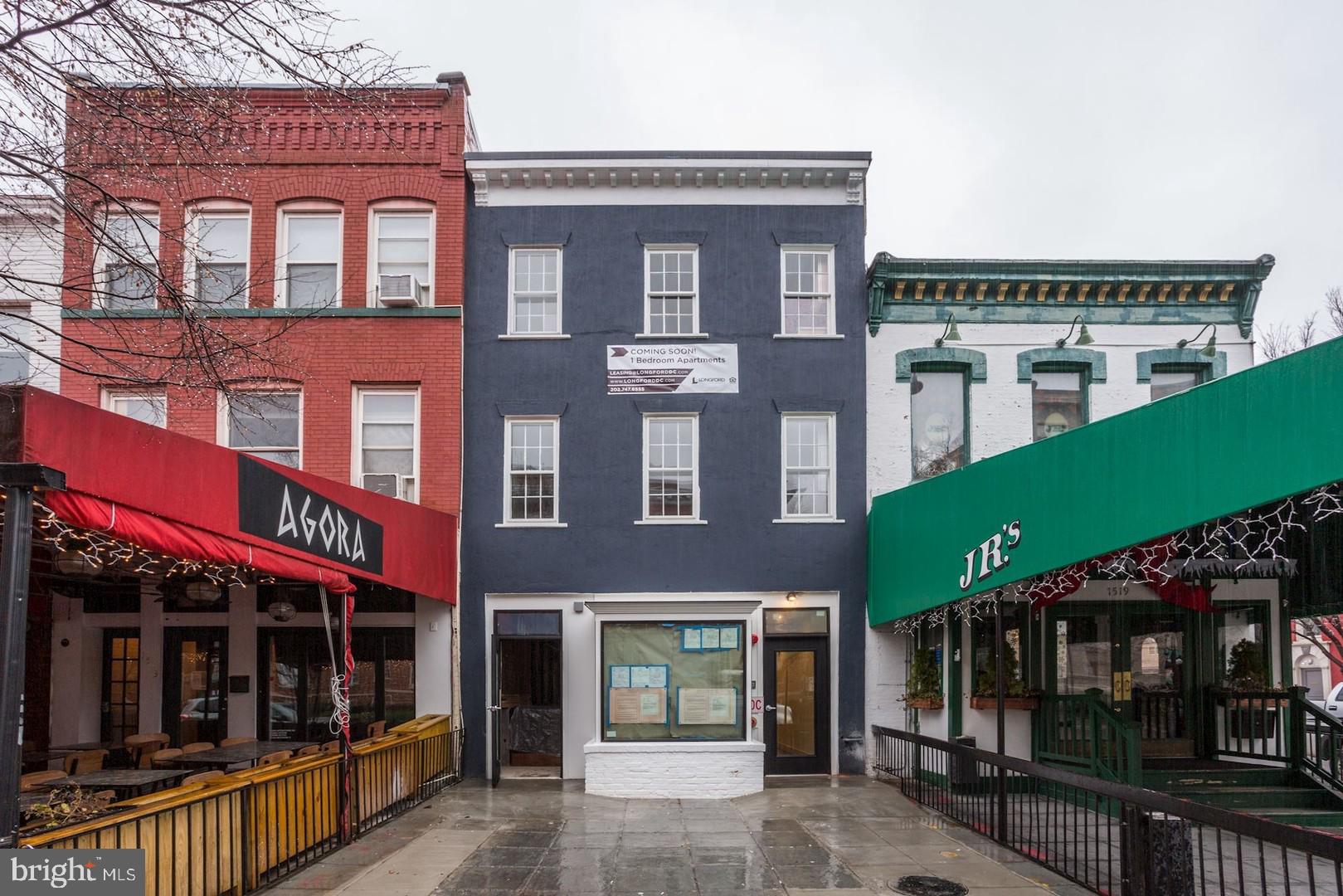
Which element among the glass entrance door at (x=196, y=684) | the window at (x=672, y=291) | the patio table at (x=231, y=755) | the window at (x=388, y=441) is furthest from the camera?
the window at (x=672, y=291)

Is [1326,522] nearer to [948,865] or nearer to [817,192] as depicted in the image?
[948,865]

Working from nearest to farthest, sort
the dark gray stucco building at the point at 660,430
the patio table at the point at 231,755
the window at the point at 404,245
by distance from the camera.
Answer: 1. the patio table at the point at 231,755
2. the dark gray stucco building at the point at 660,430
3. the window at the point at 404,245

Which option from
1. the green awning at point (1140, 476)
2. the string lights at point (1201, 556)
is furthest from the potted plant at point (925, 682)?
the green awning at point (1140, 476)

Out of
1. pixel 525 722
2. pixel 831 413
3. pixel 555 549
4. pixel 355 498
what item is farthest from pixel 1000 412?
pixel 355 498

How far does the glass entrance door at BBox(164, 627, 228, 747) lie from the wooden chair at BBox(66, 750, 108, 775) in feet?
10.6

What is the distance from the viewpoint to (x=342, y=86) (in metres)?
6.82

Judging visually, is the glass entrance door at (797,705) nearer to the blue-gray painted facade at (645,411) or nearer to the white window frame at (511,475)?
the blue-gray painted facade at (645,411)

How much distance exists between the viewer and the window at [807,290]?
646 inches

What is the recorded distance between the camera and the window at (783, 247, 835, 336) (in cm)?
1641

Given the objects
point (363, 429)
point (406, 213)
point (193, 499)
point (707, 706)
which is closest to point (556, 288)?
point (406, 213)

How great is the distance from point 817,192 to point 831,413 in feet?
12.5

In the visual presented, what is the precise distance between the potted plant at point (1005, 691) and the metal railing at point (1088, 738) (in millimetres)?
234

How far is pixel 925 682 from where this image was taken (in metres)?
14.9

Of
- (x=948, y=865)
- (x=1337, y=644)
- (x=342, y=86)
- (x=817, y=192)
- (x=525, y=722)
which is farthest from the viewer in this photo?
(x=1337, y=644)
